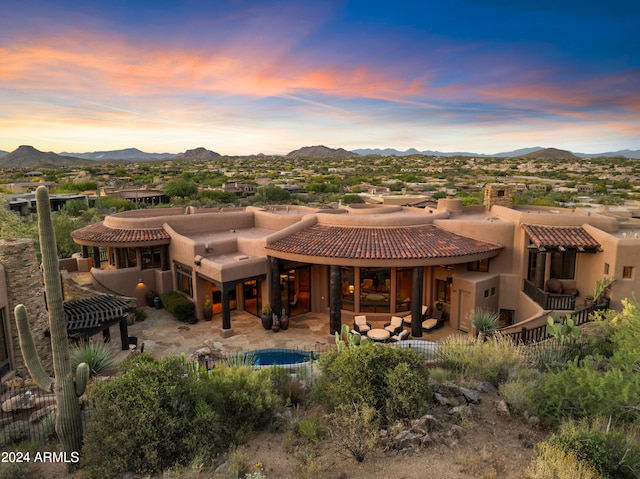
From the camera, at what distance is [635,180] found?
97.9 metres

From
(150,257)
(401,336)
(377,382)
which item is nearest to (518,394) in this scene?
(377,382)

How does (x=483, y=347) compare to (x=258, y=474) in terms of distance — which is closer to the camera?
(x=258, y=474)

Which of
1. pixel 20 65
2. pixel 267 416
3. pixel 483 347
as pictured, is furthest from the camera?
pixel 20 65

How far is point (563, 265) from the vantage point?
19.8 m

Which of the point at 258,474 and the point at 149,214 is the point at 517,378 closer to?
the point at 258,474

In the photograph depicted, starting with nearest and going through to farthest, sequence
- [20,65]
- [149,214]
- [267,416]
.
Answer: [267,416] < [149,214] < [20,65]

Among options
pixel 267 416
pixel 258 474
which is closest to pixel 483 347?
pixel 267 416

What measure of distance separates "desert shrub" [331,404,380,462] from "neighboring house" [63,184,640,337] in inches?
365

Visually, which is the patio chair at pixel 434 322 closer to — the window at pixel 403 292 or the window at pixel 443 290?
the window at pixel 443 290

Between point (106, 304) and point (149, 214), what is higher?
point (149, 214)

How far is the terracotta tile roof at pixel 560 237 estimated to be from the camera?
17.9 metres

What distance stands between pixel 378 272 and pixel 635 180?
349 feet

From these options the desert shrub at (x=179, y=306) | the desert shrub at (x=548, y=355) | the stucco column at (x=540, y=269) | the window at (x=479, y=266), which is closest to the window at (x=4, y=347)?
the desert shrub at (x=179, y=306)

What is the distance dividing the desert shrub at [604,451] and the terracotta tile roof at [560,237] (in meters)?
11.8
